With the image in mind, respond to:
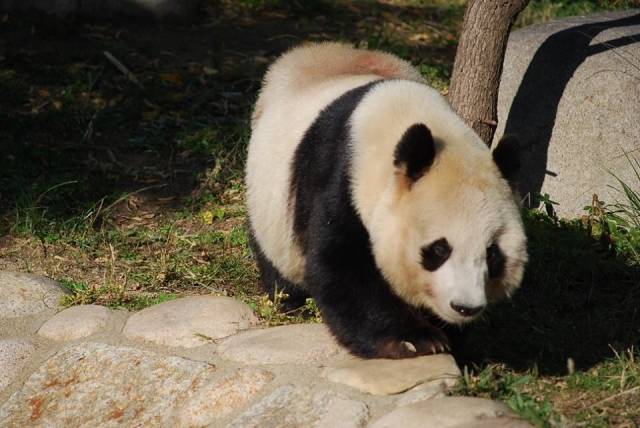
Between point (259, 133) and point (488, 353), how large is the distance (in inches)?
62.4

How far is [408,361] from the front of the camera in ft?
12.5

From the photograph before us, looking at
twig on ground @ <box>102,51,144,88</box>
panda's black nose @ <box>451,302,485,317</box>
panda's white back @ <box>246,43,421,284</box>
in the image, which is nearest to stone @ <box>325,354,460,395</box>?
panda's black nose @ <box>451,302,485,317</box>

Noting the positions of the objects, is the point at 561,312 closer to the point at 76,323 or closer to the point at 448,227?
the point at 448,227

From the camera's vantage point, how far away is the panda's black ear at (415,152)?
3.52 m

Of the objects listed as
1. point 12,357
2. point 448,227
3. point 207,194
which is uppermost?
point 448,227

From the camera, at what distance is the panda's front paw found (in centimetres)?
384

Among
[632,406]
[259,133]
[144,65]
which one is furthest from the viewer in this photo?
[144,65]

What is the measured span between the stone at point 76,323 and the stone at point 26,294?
0.19 meters

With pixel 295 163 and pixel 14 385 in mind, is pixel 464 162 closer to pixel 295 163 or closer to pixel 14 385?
pixel 295 163

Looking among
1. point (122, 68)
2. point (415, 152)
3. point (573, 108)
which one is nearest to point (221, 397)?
point (415, 152)

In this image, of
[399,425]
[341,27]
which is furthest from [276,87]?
[341,27]

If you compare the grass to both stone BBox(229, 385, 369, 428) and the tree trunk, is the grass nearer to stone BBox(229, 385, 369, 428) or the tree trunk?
stone BBox(229, 385, 369, 428)

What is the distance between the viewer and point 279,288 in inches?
188

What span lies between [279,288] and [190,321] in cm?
52
